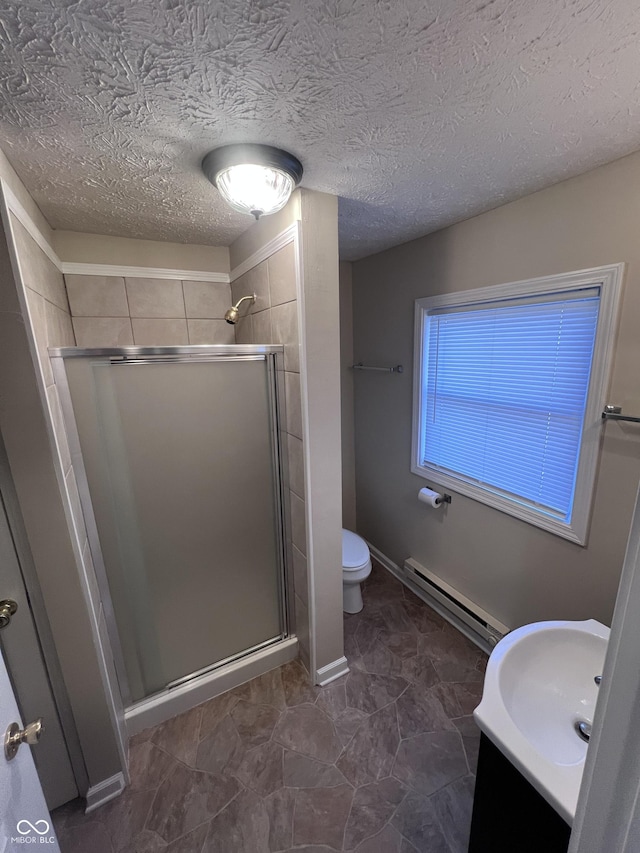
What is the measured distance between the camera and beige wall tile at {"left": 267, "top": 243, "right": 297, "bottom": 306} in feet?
4.57

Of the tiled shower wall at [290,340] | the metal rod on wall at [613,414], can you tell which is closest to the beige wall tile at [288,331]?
the tiled shower wall at [290,340]

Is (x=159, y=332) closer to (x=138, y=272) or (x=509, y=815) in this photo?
(x=138, y=272)

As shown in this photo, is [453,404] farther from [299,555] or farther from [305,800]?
[305,800]

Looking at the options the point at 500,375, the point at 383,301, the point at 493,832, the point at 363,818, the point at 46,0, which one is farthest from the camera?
the point at 383,301

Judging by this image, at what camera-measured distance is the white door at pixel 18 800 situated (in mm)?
649

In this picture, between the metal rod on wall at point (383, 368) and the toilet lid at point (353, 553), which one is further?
the metal rod on wall at point (383, 368)

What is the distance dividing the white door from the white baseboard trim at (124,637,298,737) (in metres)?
0.77

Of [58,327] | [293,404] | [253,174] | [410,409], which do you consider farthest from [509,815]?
[58,327]

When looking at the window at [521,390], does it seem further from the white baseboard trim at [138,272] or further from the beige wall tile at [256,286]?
the white baseboard trim at [138,272]

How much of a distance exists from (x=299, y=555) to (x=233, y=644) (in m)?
0.58

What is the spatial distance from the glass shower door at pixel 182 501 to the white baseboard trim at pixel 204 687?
0.16 feet

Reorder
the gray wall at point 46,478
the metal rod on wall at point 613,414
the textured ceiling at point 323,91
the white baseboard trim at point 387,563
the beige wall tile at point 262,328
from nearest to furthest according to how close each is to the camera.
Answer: the textured ceiling at point 323,91 < the gray wall at point 46,478 < the metal rod on wall at point 613,414 < the beige wall tile at point 262,328 < the white baseboard trim at point 387,563

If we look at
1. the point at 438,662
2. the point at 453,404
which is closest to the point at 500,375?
the point at 453,404

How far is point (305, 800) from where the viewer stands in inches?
50.8
